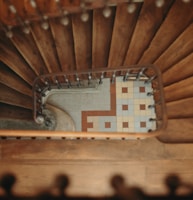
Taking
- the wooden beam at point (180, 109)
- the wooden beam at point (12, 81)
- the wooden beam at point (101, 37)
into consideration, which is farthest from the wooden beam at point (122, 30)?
the wooden beam at point (12, 81)

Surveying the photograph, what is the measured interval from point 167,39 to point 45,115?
2276mm

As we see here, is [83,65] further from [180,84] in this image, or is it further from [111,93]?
[180,84]

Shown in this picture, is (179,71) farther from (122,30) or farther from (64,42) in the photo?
(64,42)

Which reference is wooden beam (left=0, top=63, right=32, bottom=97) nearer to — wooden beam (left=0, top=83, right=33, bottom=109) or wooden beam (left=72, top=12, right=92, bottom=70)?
wooden beam (left=0, top=83, right=33, bottom=109)

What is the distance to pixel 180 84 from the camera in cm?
318

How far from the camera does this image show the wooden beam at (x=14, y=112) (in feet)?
12.6

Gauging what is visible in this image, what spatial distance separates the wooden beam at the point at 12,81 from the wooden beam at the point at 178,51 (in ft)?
6.25

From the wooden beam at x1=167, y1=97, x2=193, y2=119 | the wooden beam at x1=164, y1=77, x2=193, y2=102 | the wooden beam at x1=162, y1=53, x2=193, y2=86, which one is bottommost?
the wooden beam at x1=167, y1=97, x2=193, y2=119

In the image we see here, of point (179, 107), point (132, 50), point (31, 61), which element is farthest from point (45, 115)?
point (179, 107)

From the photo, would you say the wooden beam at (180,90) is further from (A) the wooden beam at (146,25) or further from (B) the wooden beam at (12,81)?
(B) the wooden beam at (12,81)

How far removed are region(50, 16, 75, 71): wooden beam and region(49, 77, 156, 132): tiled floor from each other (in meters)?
0.87

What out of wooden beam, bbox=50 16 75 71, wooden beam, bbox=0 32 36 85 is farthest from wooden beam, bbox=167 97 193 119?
wooden beam, bbox=0 32 36 85

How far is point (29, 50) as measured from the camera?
3436 millimetres

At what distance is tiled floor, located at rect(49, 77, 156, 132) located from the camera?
439 cm
